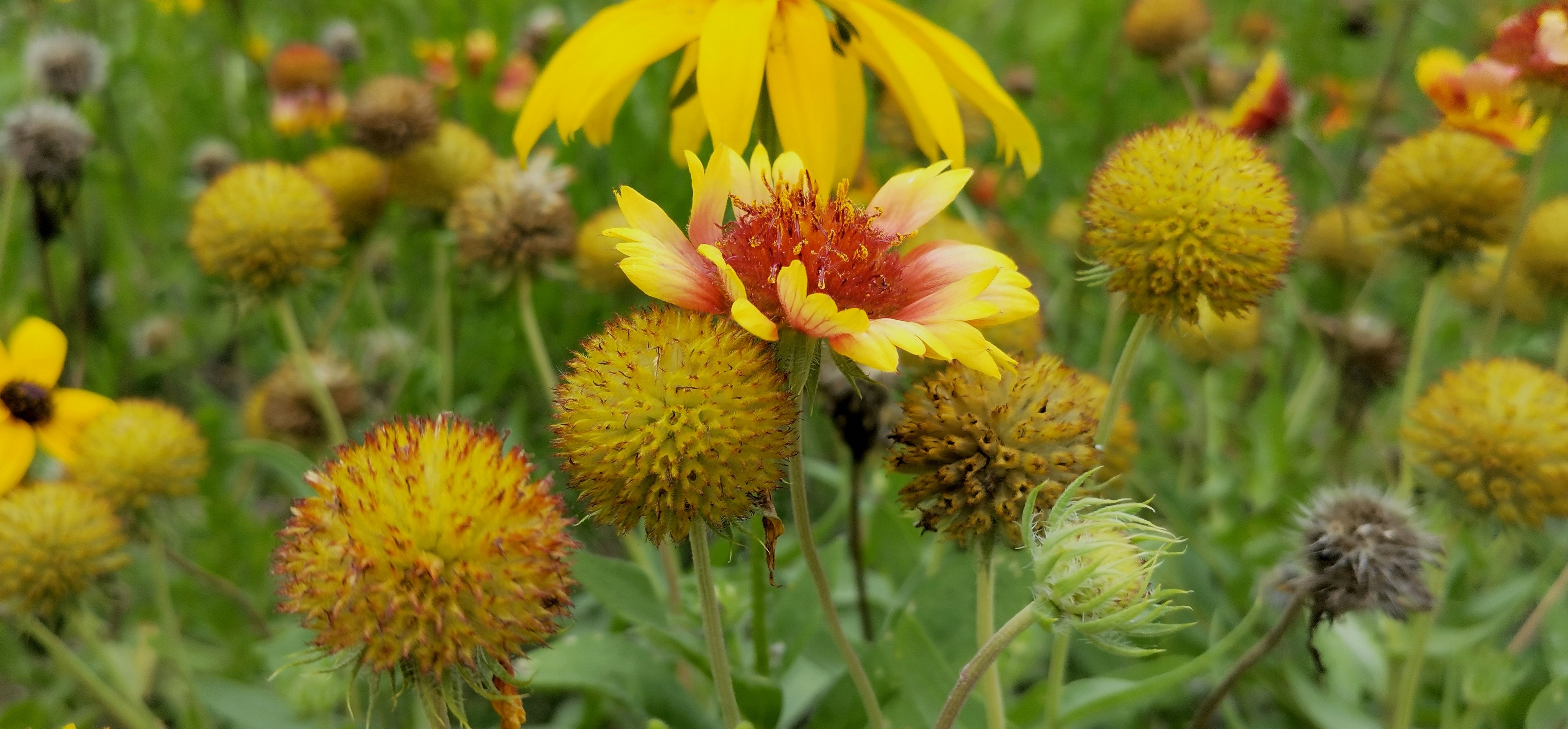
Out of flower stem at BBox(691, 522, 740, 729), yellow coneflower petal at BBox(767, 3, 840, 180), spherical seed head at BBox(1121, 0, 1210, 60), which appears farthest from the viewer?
spherical seed head at BBox(1121, 0, 1210, 60)

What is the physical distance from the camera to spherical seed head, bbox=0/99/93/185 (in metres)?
2.39

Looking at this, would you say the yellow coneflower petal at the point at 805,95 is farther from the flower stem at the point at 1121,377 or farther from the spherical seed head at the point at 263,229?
the spherical seed head at the point at 263,229

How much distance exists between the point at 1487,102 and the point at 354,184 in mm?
2247

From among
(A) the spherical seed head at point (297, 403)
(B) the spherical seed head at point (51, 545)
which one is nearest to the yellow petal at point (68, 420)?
(B) the spherical seed head at point (51, 545)

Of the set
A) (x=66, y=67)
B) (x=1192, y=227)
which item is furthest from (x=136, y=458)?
(x=1192, y=227)

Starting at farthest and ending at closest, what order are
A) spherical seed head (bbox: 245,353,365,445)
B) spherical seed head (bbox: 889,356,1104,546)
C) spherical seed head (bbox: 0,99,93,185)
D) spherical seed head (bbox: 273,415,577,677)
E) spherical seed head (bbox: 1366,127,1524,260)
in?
spherical seed head (bbox: 0,99,93,185) < spherical seed head (bbox: 245,353,365,445) < spherical seed head (bbox: 1366,127,1524,260) < spherical seed head (bbox: 889,356,1104,546) < spherical seed head (bbox: 273,415,577,677)

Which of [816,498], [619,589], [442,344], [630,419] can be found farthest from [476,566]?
[816,498]

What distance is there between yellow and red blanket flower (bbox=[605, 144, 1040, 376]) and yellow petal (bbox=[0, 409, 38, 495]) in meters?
1.26

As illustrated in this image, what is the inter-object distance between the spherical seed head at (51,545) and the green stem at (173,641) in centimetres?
13

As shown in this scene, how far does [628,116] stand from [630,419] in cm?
204

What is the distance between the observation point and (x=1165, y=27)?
3.20 m

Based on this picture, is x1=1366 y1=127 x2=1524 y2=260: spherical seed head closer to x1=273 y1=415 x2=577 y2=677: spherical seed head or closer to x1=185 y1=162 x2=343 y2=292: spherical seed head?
x1=273 y1=415 x2=577 y2=677: spherical seed head

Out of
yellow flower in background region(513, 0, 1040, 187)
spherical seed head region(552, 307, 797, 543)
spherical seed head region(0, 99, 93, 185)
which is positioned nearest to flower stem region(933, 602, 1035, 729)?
spherical seed head region(552, 307, 797, 543)

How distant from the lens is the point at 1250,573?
2.01 metres
